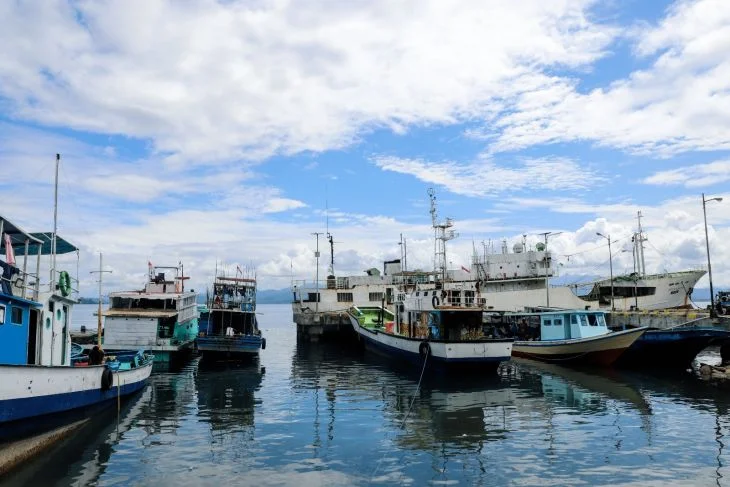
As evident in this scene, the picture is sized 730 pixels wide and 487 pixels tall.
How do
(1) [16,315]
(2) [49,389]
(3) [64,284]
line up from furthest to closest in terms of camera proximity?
1. (3) [64,284]
2. (1) [16,315]
3. (2) [49,389]

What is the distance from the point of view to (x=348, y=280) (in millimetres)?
72125

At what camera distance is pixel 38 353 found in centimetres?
1895

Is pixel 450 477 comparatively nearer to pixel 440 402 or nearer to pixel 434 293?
pixel 440 402

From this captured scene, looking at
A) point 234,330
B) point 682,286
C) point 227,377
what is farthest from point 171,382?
point 682,286

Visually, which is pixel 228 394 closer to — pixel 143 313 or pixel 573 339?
pixel 143 313

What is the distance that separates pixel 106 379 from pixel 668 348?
109 feet

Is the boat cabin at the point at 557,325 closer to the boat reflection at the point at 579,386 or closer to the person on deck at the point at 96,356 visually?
the boat reflection at the point at 579,386

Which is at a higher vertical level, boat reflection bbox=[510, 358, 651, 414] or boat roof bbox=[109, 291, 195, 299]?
boat roof bbox=[109, 291, 195, 299]

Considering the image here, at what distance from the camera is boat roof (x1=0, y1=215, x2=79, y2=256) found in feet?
58.6

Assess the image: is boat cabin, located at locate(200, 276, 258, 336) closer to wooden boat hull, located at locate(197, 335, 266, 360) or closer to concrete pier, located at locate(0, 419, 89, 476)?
wooden boat hull, located at locate(197, 335, 266, 360)

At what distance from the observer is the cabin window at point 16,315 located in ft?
55.2

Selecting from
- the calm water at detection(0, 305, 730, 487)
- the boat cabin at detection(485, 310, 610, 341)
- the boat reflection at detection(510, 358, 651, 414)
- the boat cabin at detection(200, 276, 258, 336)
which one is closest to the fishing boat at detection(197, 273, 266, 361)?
the boat cabin at detection(200, 276, 258, 336)

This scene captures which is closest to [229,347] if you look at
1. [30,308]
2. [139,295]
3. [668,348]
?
[139,295]

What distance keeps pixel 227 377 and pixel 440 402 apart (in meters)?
14.5
